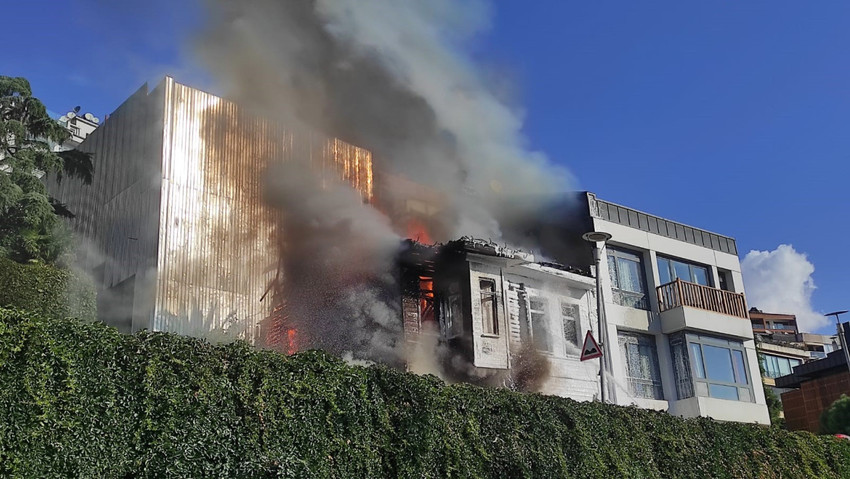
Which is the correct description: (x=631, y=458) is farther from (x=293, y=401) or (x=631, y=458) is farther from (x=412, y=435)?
(x=293, y=401)

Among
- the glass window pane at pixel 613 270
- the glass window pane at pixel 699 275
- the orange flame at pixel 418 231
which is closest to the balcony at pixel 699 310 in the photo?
the glass window pane at pixel 699 275

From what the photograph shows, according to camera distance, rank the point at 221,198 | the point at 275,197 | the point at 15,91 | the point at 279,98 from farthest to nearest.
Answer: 1. the point at 279,98
2. the point at 275,197
3. the point at 221,198
4. the point at 15,91

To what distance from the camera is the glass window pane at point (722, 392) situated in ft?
84.2

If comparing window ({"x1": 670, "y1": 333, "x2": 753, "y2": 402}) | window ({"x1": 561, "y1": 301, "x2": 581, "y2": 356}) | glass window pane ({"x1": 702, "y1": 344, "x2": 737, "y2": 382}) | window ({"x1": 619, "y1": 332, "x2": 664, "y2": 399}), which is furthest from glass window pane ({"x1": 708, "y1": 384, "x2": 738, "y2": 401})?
window ({"x1": 561, "y1": 301, "x2": 581, "y2": 356})

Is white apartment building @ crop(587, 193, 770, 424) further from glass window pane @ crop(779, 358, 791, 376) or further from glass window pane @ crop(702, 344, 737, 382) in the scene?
glass window pane @ crop(779, 358, 791, 376)

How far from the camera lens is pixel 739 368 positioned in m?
27.0

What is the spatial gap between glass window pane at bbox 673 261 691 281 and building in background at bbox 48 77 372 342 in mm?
15223

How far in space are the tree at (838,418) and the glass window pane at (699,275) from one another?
633 centimetres

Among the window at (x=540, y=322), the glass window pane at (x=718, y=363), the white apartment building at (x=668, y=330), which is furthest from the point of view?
the glass window pane at (x=718, y=363)

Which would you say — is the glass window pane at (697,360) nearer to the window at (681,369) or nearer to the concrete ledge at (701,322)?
the window at (681,369)

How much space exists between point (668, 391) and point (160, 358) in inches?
835

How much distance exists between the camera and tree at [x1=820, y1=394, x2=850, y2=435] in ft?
86.1

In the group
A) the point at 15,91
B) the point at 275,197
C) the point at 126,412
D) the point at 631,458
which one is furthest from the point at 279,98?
the point at 126,412

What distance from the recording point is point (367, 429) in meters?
9.79
